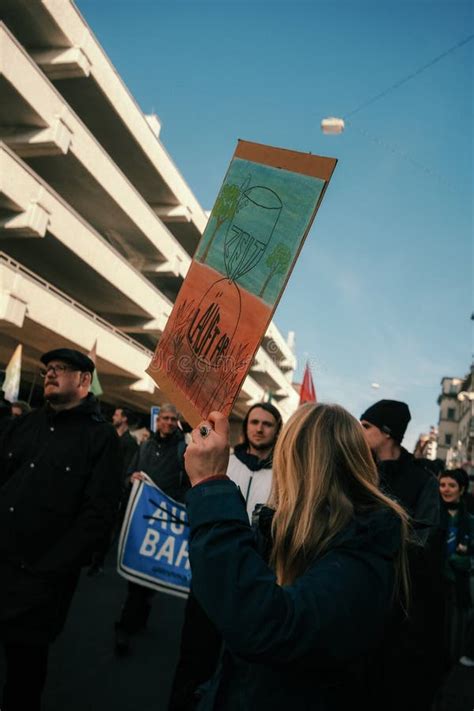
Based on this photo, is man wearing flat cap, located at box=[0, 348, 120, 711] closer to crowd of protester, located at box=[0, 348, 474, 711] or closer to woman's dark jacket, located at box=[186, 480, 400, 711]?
crowd of protester, located at box=[0, 348, 474, 711]

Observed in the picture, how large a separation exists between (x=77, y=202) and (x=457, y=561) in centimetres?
1817

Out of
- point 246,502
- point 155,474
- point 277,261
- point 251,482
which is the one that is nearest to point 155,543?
point 155,474

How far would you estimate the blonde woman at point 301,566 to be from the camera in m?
1.00

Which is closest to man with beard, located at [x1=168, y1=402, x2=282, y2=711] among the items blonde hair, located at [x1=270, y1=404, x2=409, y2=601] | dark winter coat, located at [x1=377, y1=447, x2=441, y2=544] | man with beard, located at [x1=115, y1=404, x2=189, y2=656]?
dark winter coat, located at [x1=377, y1=447, x2=441, y2=544]

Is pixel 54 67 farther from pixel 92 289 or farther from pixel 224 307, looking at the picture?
pixel 224 307

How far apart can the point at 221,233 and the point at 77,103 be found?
18.8m

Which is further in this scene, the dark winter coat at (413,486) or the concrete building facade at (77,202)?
the concrete building facade at (77,202)

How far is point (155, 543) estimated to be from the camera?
4.00 metres

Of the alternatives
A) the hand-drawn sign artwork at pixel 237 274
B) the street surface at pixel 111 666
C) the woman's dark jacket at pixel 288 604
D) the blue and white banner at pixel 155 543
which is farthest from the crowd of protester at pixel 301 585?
the blue and white banner at pixel 155 543

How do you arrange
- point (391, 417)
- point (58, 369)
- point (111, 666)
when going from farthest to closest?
point (111, 666) → point (391, 417) → point (58, 369)

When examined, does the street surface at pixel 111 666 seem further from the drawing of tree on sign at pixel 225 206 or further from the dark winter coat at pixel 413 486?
the drawing of tree on sign at pixel 225 206

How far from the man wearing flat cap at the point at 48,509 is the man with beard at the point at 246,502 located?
0.74m

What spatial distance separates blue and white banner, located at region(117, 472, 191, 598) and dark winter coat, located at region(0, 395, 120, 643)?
138 cm

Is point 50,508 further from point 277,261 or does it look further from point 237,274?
point 277,261
